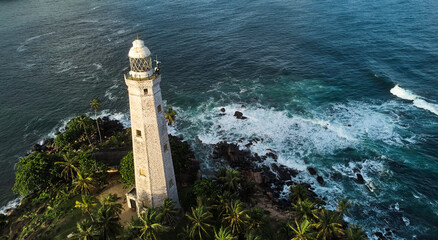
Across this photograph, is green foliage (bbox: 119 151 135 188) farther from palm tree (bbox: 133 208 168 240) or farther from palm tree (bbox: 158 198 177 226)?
palm tree (bbox: 133 208 168 240)

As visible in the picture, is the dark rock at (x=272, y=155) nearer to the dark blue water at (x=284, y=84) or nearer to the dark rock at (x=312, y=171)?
the dark blue water at (x=284, y=84)

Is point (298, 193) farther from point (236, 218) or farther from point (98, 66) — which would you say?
point (98, 66)

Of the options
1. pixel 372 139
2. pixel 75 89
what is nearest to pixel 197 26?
pixel 75 89

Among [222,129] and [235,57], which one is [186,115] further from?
[235,57]

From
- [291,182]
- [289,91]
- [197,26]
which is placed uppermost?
[197,26]

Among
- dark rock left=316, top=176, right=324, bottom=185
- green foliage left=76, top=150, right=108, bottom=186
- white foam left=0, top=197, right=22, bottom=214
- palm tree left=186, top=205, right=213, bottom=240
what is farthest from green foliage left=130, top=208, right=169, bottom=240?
white foam left=0, top=197, right=22, bottom=214
